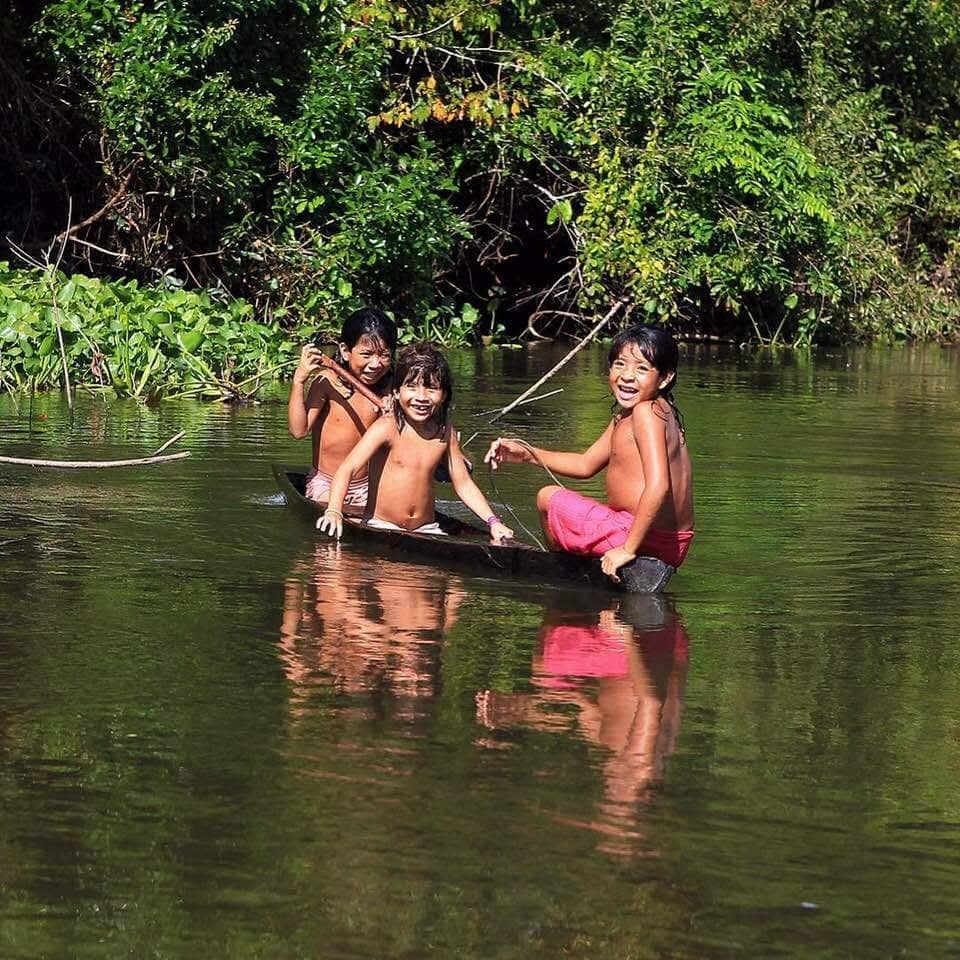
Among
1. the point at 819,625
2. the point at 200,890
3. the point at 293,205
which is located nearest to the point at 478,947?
the point at 200,890

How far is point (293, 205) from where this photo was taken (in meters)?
19.5

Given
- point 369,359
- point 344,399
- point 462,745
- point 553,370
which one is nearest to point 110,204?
point 553,370

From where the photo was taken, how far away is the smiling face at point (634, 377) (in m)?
7.20

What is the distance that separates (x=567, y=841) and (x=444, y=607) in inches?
108

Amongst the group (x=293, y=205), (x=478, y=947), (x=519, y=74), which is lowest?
(x=478, y=947)

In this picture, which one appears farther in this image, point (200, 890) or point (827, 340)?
point (827, 340)

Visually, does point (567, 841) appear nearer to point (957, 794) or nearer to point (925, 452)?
point (957, 794)

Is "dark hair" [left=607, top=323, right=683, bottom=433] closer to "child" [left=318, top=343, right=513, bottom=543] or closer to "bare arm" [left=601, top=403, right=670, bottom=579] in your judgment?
"bare arm" [left=601, top=403, right=670, bottom=579]

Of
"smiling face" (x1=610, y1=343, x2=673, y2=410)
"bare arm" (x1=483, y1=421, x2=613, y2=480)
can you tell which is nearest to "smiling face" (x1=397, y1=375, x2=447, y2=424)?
"bare arm" (x1=483, y1=421, x2=613, y2=480)

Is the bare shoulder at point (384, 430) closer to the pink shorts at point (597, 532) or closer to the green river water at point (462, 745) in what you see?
the green river water at point (462, 745)

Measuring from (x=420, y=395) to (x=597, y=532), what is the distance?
3.53 feet

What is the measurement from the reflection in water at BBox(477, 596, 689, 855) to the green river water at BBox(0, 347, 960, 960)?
2cm

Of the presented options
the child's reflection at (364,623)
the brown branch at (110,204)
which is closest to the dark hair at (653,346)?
the child's reflection at (364,623)

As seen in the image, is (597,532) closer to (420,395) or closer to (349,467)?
(420,395)
